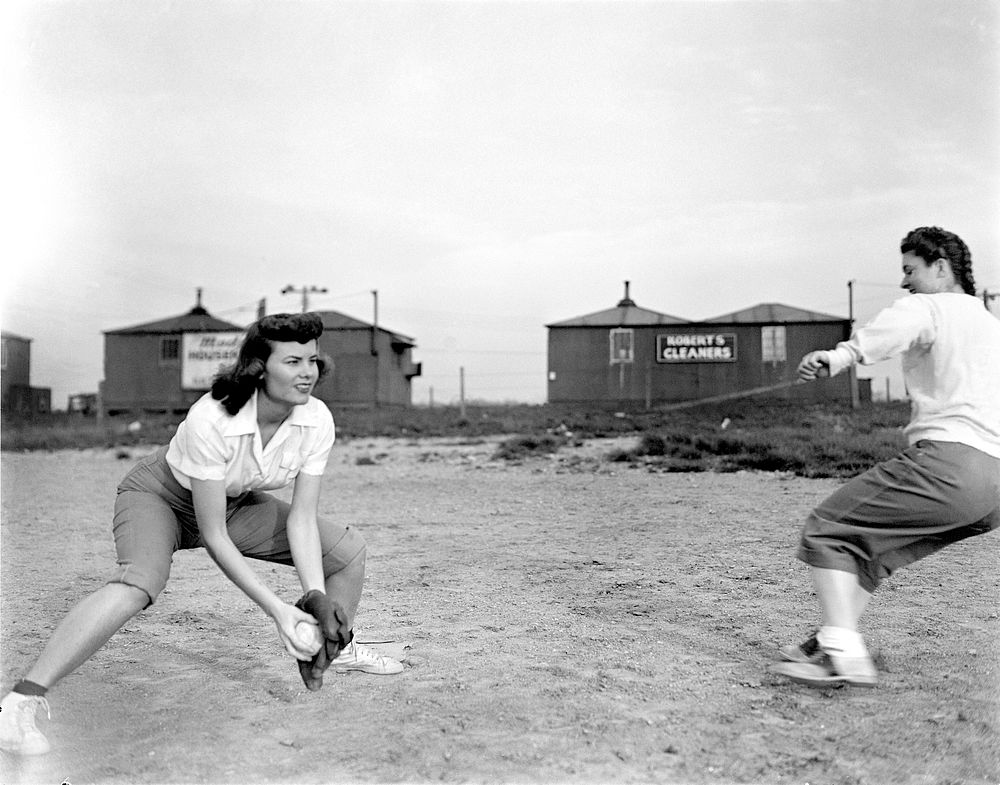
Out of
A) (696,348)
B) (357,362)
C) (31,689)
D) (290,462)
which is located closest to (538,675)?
(290,462)

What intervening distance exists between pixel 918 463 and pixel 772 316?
29.3 metres

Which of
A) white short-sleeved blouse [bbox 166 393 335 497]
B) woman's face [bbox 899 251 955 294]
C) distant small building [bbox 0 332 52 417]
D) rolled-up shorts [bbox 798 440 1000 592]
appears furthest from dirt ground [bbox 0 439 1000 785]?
distant small building [bbox 0 332 52 417]

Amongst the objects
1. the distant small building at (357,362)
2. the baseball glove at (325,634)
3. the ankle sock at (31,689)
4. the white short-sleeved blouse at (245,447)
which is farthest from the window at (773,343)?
the ankle sock at (31,689)

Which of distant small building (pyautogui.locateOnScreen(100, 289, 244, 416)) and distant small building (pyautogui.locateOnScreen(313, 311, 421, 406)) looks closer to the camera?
distant small building (pyautogui.locateOnScreen(313, 311, 421, 406))

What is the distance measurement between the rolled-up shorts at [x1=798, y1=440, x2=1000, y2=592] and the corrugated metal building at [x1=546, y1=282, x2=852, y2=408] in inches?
1080

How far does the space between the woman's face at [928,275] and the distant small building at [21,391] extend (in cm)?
2198

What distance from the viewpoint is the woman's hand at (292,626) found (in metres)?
2.51

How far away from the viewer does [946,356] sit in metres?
2.80

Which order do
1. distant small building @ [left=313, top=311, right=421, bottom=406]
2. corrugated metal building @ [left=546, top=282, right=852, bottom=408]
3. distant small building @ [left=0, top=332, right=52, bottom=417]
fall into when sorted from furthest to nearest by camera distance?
distant small building @ [left=313, top=311, right=421, bottom=406]
corrugated metal building @ [left=546, top=282, right=852, bottom=408]
distant small building @ [left=0, top=332, right=52, bottom=417]

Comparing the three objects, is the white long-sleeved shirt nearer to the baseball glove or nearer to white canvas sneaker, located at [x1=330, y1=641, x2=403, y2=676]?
the baseball glove

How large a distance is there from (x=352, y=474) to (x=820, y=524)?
9379 mm

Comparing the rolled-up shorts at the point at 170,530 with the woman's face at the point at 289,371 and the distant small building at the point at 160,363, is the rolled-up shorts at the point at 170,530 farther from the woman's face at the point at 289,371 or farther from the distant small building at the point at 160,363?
the distant small building at the point at 160,363

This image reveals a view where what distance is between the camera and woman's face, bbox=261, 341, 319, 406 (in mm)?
2734

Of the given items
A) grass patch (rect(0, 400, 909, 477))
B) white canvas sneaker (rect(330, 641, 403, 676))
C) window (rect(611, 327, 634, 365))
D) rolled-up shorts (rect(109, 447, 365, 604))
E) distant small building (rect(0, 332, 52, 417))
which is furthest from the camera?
window (rect(611, 327, 634, 365))
